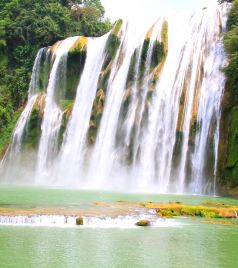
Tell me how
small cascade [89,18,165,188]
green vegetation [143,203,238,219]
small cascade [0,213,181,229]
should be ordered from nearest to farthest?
small cascade [0,213,181,229] → green vegetation [143,203,238,219] → small cascade [89,18,165,188]

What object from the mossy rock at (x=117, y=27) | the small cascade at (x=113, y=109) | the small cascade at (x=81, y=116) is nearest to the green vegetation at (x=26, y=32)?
the small cascade at (x=81, y=116)

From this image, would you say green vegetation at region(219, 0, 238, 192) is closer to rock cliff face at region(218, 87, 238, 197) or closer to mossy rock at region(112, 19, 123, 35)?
rock cliff face at region(218, 87, 238, 197)

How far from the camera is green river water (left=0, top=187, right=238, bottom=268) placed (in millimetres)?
10281

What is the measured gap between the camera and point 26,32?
4634cm

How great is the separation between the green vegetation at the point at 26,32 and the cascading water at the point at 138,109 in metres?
3.11

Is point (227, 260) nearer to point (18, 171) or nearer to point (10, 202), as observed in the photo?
point (10, 202)

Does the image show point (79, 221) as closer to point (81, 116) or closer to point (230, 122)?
point (230, 122)

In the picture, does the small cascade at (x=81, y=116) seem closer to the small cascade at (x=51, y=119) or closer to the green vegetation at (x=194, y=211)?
the small cascade at (x=51, y=119)

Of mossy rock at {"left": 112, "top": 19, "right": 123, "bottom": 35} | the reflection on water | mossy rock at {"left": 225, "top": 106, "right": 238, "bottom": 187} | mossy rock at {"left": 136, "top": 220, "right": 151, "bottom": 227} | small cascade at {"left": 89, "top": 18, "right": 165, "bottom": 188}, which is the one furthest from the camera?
mossy rock at {"left": 112, "top": 19, "right": 123, "bottom": 35}

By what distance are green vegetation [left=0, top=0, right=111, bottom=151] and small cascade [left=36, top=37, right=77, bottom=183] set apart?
1.85m

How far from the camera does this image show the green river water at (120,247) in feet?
33.7

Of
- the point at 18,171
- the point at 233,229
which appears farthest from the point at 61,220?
the point at 18,171

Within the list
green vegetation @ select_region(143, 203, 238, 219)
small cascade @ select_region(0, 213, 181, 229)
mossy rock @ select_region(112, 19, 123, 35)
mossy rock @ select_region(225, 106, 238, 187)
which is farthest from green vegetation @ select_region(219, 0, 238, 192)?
mossy rock @ select_region(112, 19, 123, 35)

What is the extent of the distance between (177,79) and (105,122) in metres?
5.81
